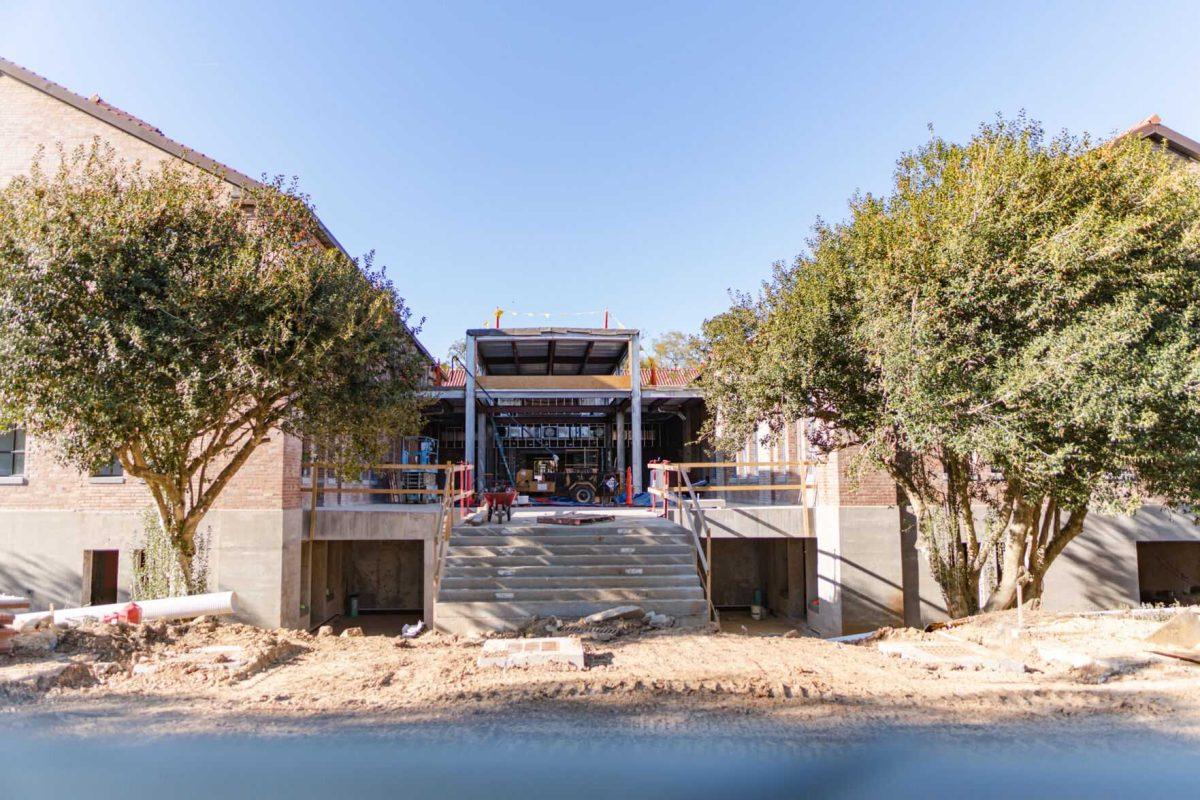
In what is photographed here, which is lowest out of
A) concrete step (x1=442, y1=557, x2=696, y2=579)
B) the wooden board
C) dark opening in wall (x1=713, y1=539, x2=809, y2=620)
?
dark opening in wall (x1=713, y1=539, x2=809, y2=620)

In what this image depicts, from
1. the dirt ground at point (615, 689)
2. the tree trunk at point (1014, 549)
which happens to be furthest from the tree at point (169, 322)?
the tree trunk at point (1014, 549)

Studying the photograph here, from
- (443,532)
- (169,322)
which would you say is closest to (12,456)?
(169,322)

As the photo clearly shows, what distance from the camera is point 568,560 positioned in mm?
11969

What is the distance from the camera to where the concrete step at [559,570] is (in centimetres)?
1164

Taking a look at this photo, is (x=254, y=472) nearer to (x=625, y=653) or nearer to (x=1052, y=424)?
(x=625, y=653)

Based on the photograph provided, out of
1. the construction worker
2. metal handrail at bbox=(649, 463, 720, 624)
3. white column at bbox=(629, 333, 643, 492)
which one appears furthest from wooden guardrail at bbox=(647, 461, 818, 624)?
the construction worker

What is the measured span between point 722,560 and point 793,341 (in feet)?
32.8

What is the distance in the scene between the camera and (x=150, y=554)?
451 inches

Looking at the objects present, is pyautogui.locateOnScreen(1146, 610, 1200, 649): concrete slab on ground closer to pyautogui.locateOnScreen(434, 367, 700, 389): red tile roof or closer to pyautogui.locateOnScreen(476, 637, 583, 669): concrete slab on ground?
pyautogui.locateOnScreen(476, 637, 583, 669): concrete slab on ground

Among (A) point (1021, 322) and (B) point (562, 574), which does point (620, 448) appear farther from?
(A) point (1021, 322)

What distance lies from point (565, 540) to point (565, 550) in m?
0.28

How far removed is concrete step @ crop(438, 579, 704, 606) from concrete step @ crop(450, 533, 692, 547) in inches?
47.7

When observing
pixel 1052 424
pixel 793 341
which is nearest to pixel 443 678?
pixel 793 341

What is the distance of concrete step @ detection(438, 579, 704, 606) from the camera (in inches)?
437
